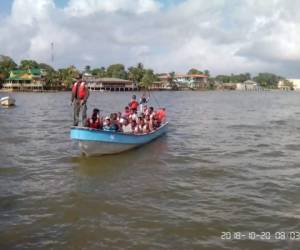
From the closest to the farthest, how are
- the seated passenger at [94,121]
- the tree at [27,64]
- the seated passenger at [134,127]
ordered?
the seated passenger at [94,121]
the seated passenger at [134,127]
the tree at [27,64]

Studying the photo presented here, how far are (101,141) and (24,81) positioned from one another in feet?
407

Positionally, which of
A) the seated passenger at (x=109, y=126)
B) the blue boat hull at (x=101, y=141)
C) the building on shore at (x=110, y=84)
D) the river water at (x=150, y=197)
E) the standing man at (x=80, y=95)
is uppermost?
the building on shore at (x=110, y=84)

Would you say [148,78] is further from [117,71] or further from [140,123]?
[140,123]

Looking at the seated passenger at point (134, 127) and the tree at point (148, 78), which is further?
the tree at point (148, 78)

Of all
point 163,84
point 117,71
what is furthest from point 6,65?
point 163,84

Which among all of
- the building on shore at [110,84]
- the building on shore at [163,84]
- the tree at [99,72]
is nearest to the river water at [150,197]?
the building on shore at [110,84]

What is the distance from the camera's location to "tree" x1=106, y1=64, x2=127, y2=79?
17775 centimetres

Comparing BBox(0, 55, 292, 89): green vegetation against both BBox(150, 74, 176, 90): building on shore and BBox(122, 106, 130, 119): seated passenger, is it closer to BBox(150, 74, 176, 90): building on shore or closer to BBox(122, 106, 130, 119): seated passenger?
BBox(150, 74, 176, 90): building on shore

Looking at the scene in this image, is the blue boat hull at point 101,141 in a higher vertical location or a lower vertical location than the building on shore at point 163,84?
lower

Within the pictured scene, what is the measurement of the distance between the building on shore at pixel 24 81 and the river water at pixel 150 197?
117 m

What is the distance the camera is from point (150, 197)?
1188 centimetres

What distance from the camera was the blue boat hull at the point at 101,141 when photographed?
53.2 feet

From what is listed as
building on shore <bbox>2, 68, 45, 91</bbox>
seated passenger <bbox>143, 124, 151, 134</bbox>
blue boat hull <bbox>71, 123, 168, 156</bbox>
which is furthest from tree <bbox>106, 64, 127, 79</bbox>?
blue boat hull <bbox>71, 123, 168, 156</bbox>

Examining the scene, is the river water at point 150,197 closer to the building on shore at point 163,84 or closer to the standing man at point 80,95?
the standing man at point 80,95
